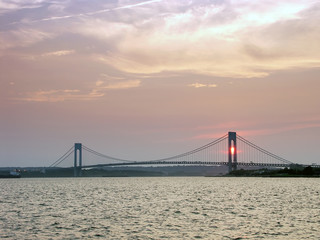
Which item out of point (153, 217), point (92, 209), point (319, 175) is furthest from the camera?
point (319, 175)

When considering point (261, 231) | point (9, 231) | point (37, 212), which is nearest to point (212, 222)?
point (261, 231)

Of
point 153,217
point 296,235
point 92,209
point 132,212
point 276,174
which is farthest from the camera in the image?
point 276,174

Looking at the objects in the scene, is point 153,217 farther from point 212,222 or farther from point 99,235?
point 99,235

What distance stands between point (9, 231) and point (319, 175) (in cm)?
15974

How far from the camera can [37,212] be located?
44062 mm

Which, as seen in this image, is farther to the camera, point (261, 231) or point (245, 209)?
point (245, 209)

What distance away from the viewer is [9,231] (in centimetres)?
3145

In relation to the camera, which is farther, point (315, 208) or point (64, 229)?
point (315, 208)

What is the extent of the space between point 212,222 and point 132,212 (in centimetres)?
1015

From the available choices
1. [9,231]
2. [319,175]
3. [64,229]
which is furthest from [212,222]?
[319,175]

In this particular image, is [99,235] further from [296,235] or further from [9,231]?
[296,235]

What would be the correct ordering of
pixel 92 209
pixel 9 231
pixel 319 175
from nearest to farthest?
pixel 9 231
pixel 92 209
pixel 319 175

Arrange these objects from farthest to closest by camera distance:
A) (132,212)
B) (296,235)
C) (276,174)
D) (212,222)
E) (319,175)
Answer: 1. (276,174)
2. (319,175)
3. (132,212)
4. (212,222)
5. (296,235)

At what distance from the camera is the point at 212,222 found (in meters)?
35.2
